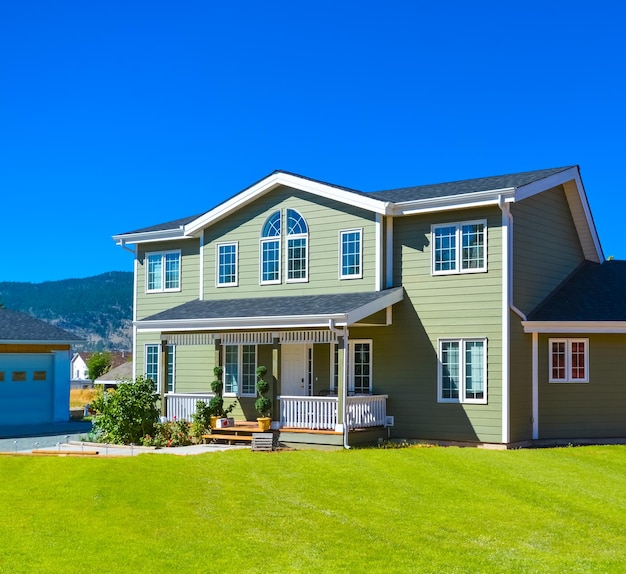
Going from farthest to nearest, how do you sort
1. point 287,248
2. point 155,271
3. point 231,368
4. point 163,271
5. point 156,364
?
1. point 155,271
2. point 163,271
3. point 156,364
4. point 231,368
5. point 287,248

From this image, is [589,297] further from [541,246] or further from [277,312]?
[277,312]

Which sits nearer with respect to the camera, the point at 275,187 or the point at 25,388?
the point at 275,187

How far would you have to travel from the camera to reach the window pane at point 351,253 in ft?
76.9

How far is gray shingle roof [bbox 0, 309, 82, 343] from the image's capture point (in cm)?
3222

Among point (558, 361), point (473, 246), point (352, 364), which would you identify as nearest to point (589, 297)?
point (558, 361)

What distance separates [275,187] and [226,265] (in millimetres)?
3075

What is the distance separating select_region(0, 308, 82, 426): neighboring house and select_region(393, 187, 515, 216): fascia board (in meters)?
16.4

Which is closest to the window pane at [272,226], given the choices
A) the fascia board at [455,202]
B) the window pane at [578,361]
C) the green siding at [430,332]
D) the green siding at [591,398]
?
the green siding at [430,332]

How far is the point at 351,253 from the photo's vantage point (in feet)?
77.5

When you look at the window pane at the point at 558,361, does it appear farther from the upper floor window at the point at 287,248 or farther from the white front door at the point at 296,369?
the upper floor window at the point at 287,248

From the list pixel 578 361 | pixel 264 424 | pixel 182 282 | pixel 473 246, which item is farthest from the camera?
pixel 182 282

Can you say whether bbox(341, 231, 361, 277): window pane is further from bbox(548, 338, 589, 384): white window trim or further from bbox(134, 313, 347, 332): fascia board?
bbox(548, 338, 589, 384): white window trim

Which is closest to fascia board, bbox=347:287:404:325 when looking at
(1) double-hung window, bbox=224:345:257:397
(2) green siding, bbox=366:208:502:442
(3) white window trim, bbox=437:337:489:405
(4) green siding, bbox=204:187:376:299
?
(2) green siding, bbox=366:208:502:442

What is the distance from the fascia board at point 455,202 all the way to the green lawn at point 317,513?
611cm
